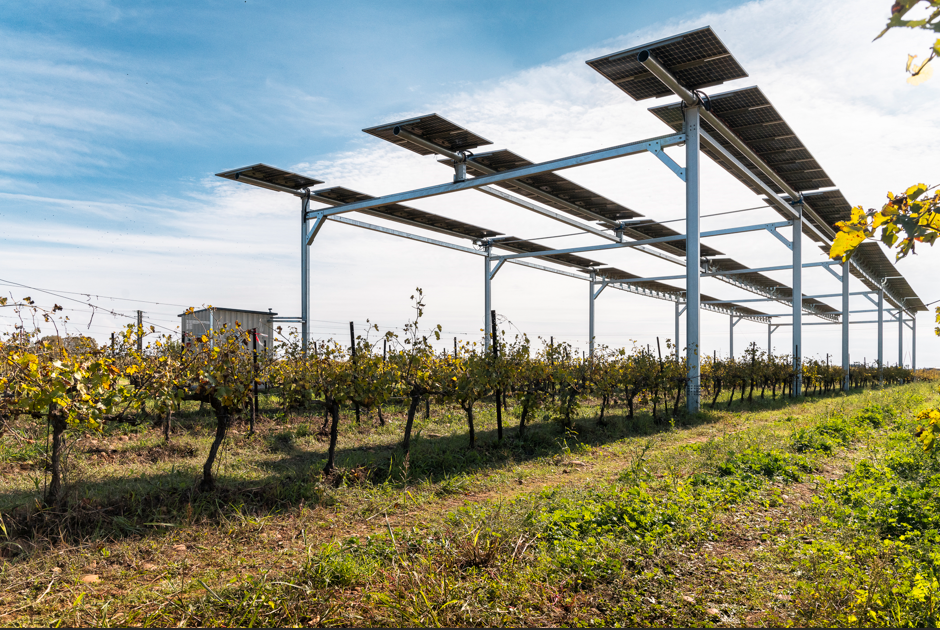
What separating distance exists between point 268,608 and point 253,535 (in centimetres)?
162

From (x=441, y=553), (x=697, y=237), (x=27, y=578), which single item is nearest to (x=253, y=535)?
(x=27, y=578)

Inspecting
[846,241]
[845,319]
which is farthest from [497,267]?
[846,241]

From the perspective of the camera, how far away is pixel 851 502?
5328 millimetres

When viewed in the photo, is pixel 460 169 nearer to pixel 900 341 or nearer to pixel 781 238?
pixel 781 238

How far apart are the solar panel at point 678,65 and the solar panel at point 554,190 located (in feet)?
8.64

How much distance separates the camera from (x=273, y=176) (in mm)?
13594

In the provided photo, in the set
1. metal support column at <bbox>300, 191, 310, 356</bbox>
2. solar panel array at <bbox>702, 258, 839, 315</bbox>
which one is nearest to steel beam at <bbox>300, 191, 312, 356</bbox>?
metal support column at <bbox>300, 191, 310, 356</bbox>

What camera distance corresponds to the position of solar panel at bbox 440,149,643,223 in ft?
40.2

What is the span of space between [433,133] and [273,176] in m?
4.51

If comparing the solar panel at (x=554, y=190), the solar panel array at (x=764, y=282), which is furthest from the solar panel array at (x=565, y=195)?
the solar panel array at (x=764, y=282)

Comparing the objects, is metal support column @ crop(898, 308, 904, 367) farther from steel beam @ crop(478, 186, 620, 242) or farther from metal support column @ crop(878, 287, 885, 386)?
steel beam @ crop(478, 186, 620, 242)

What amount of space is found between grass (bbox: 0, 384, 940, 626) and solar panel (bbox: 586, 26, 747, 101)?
6.48m

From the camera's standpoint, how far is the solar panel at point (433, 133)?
1094 cm

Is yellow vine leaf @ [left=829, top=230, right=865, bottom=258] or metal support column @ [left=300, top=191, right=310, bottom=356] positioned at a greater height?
metal support column @ [left=300, top=191, right=310, bottom=356]
